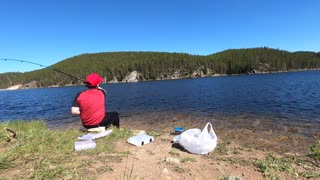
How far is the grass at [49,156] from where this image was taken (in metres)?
5.60

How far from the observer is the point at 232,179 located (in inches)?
215

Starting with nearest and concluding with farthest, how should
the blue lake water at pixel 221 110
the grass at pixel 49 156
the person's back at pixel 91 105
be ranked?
the grass at pixel 49 156
the person's back at pixel 91 105
the blue lake water at pixel 221 110

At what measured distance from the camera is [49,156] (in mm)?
6684

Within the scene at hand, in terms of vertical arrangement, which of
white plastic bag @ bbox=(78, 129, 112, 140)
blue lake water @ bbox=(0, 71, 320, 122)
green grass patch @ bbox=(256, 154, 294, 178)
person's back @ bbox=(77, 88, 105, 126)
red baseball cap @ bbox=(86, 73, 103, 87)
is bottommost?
blue lake water @ bbox=(0, 71, 320, 122)

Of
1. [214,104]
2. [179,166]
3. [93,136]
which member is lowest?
[214,104]

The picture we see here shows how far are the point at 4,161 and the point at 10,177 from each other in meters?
0.80

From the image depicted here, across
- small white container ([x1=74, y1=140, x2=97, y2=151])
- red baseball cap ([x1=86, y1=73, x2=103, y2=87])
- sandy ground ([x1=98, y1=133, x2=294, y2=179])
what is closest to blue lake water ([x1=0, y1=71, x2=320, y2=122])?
sandy ground ([x1=98, y1=133, x2=294, y2=179])

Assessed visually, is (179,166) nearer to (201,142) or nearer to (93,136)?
(201,142)

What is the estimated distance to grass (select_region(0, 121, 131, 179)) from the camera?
560cm

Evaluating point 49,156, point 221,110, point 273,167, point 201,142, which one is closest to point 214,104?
point 221,110

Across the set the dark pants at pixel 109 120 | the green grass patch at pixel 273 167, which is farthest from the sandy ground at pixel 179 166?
the dark pants at pixel 109 120

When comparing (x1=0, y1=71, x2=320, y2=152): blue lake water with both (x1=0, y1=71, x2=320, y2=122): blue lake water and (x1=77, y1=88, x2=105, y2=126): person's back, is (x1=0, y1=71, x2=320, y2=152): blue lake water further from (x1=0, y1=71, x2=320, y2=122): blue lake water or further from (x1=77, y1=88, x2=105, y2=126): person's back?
(x1=77, y1=88, x2=105, y2=126): person's back

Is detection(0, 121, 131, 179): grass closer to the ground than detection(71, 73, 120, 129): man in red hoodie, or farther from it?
closer to the ground

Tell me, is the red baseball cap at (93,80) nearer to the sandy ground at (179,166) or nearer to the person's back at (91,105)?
the person's back at (91,105)
